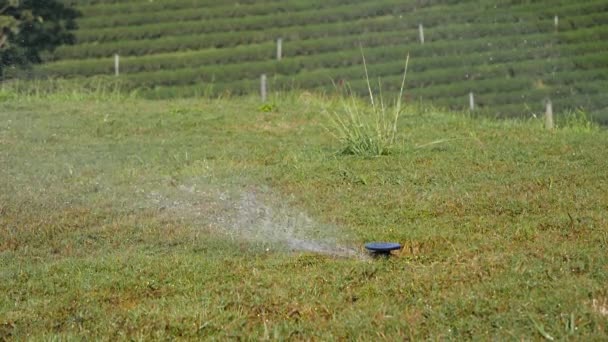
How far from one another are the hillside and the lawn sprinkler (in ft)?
42.6

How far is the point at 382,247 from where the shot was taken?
606 centimetres

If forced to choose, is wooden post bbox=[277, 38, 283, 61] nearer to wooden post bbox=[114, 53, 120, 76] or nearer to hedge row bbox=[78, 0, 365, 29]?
hedge row bbox=[78, 0, 365, 29]

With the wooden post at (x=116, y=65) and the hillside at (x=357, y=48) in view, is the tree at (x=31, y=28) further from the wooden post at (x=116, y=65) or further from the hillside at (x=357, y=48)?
the wooden post at (x=116, y=65)

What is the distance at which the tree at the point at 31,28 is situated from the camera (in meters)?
22.3

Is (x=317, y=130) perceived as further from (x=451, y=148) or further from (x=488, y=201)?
(x=488, y=201)

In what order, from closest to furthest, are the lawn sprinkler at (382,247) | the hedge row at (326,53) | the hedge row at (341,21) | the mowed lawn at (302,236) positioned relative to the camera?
the mowed lawn at (302,236) < the lawn sprinkler at (382,247) < the hedge row at (326,53) < the hedge row at (341,21)

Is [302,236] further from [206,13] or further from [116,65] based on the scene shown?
[206,13]

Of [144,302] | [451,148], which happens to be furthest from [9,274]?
[451,148]

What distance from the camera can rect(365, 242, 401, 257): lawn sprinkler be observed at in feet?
19.9

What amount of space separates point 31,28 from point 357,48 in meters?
7.72

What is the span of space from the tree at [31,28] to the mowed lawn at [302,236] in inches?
420

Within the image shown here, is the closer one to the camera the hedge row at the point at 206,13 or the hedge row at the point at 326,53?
the hedge row at the point at 326,53

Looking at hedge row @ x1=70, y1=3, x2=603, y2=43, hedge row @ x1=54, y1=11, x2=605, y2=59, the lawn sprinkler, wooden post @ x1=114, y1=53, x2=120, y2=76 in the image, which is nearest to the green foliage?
the lawn sprinkler

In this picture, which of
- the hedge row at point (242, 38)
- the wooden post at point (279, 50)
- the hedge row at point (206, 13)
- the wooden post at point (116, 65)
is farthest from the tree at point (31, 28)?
the wooden post at point (279, 50)
